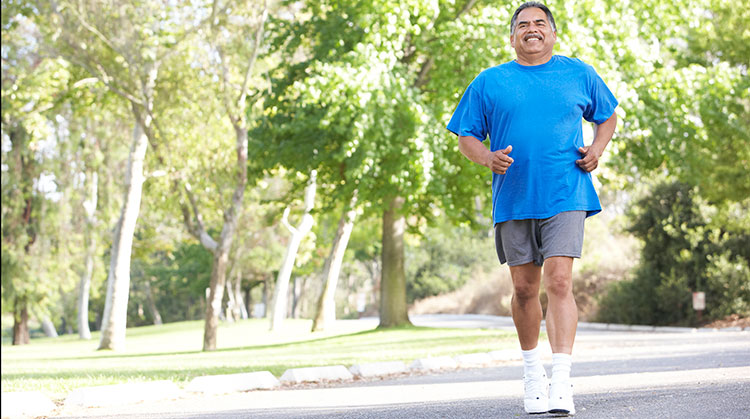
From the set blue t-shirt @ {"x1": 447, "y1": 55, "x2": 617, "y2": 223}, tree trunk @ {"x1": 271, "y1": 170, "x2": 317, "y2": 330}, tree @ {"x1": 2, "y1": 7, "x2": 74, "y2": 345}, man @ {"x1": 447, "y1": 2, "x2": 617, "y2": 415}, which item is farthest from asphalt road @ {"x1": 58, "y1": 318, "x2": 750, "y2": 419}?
tree @ {"x1": 2, "y1": 7, "x2": 74, "y2": 345}

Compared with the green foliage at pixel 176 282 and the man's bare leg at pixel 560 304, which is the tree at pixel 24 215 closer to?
the green foliage at pixel 176 282

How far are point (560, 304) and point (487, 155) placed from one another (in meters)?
0.94

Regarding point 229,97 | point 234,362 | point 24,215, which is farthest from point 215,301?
point 24,215

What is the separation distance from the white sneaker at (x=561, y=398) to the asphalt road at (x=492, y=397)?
0.16m

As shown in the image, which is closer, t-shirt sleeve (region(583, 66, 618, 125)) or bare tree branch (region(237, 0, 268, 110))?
t-shirt sleeve (region(583, 66, 618, 125))

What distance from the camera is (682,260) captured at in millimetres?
24375

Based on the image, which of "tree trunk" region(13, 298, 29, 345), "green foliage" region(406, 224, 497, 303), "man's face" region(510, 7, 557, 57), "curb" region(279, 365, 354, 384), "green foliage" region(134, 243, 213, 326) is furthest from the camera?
"green foliage" region(134, 243, 213, 326)

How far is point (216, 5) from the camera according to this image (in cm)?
2086

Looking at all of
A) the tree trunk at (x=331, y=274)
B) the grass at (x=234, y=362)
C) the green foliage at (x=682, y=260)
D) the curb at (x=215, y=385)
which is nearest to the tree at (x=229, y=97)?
the grass at (x=234, y=362)

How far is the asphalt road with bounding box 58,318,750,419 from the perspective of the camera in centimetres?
548

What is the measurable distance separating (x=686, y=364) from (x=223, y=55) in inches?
593

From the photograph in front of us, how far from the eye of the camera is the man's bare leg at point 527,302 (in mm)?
5406

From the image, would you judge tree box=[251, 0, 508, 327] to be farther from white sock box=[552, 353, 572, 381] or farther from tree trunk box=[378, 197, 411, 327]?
white sock box=[552, 353, 572, 381]

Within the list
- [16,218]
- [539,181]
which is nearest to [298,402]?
[539,181]
